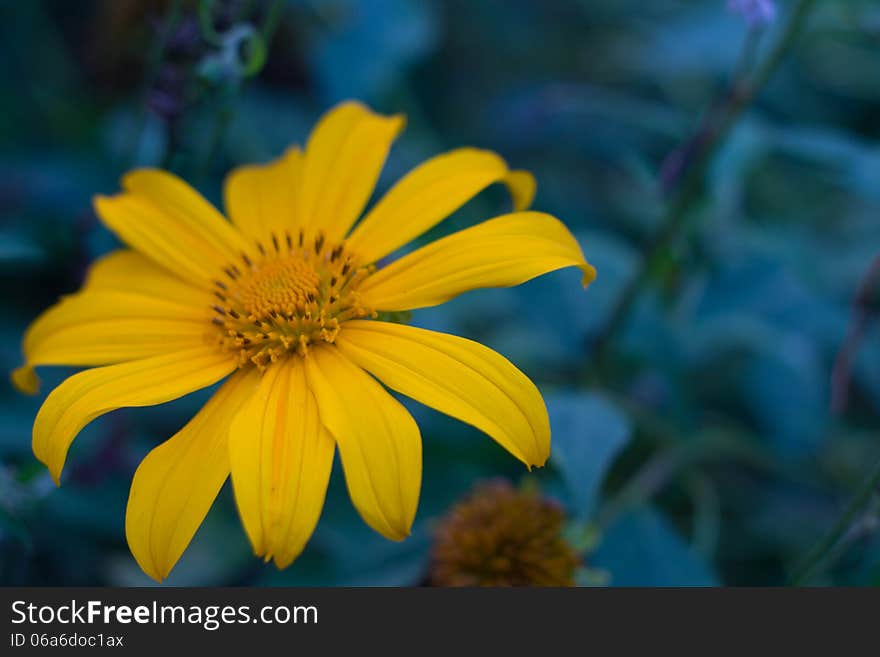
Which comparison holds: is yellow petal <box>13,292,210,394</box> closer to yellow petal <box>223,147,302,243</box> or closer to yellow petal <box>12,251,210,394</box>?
yellow petal <box>12,251,210,394</box>

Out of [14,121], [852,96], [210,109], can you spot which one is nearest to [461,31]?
[852,96]

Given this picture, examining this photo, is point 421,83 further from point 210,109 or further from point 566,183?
point 210,109

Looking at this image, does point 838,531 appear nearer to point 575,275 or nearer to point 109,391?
point 575,275

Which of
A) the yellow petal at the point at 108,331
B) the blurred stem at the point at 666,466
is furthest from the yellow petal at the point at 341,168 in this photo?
the blurred stem at the point at 666,466

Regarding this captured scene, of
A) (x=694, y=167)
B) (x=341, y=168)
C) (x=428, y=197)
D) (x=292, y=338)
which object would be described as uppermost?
(x=694, y=167)

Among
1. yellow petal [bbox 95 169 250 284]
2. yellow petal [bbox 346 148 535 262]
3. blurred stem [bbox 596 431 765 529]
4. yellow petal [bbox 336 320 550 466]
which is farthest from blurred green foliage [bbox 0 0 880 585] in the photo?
yellow petal [bbox 346 148 535 262]

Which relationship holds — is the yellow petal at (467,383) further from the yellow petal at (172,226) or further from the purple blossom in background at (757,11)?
the purple blossom in background at (757,11)

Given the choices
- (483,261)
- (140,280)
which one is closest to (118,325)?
(140,280)
